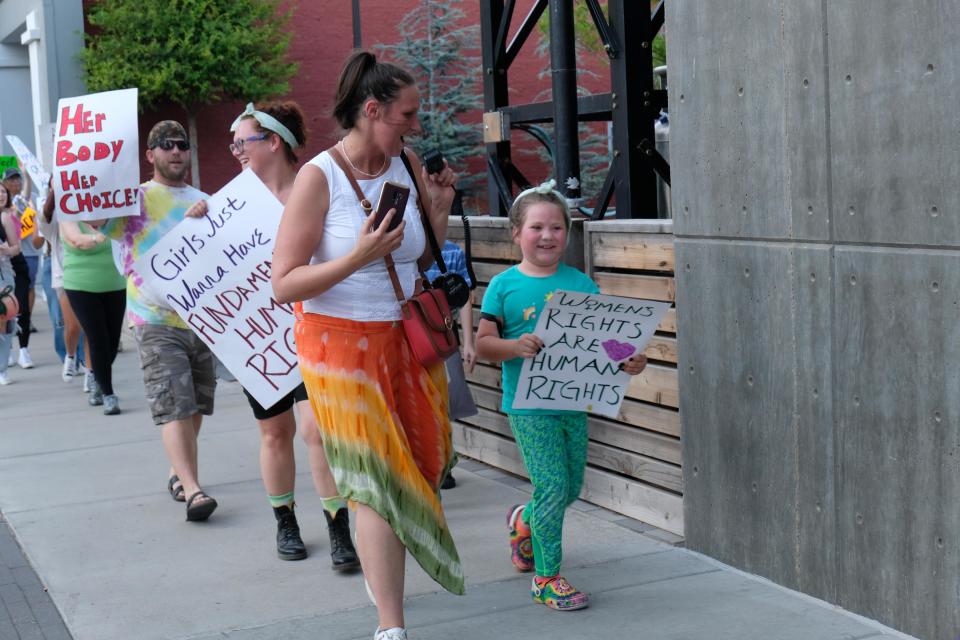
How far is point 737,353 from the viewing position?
4715mm

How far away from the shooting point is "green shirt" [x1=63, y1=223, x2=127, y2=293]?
8.98 m

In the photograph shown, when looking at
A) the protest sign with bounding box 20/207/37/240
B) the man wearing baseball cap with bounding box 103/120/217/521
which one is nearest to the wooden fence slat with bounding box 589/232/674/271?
the man wearing baseball cap with bounding box 103/120/217/521

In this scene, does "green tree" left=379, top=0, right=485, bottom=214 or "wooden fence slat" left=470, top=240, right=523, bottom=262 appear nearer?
"wooden fence slat" left=470, top=240, right=523, bottom=262

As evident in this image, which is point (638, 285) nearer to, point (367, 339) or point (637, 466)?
point (637, 466)

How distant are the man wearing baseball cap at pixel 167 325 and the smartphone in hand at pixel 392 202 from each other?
2442 mm

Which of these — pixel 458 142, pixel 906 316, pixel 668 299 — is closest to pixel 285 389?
pixel 668 299

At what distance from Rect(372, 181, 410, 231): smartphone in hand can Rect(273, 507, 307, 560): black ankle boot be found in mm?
2058

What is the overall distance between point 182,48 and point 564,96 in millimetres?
23516

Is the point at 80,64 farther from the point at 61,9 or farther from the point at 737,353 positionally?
the point at 737,353

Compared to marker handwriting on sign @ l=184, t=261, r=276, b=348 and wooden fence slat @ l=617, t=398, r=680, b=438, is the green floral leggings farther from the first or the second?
marker handwriting on sign @ l=184, t=261, r=276, b=348

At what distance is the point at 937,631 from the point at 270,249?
3.20 meters

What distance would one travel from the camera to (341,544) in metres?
5.21

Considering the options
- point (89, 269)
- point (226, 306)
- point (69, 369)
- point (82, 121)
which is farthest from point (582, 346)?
point (69, 369)

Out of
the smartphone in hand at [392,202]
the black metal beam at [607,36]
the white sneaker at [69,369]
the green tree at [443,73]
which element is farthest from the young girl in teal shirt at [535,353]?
the green tree at [443,73]
